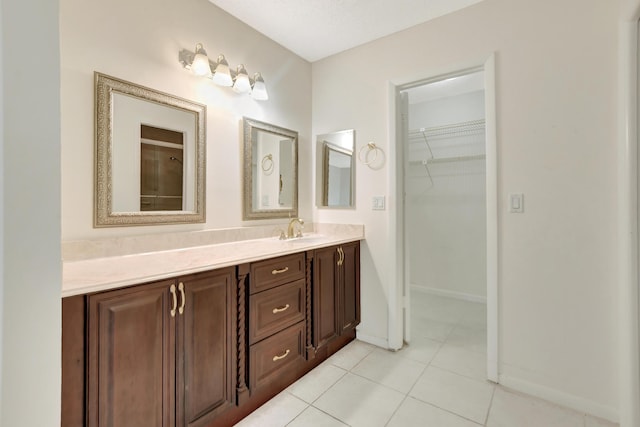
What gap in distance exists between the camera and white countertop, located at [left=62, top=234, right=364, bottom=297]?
985 millimetres

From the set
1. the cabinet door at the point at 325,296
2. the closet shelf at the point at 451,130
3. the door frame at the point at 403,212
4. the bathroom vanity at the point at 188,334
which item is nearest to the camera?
the bathroom vanity at the point at 188,334

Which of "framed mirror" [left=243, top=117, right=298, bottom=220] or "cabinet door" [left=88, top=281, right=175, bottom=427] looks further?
"framed mirror" [left=243, top=117, right=298, bottom=220]

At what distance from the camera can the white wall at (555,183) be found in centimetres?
152

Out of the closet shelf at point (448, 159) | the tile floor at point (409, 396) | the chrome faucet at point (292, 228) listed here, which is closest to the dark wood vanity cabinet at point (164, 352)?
the tile floor at point (409, 396)

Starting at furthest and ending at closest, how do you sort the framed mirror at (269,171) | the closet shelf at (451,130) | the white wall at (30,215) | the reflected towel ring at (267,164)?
1. the closet shelf at (451,130)
2. the reflected towel ring at (267,164)
3. the framed mirror at (269,171)
4. the white wall at (30,215)

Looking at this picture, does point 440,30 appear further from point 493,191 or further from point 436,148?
point 436,148

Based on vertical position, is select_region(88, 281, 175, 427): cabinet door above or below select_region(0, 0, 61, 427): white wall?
below

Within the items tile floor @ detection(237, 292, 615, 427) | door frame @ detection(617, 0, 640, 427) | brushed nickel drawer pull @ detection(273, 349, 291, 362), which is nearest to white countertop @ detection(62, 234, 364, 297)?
brushed nickel drawer pull @ detection(273, 349, 291, 362)

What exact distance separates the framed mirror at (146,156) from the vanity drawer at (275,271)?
60 cm

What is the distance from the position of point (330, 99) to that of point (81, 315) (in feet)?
7.51

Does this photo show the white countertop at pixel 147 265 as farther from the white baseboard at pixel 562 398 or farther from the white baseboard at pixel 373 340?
the white baseboard at pixel 562 398

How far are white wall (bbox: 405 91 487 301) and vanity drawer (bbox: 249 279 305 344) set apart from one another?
1747 millimetres

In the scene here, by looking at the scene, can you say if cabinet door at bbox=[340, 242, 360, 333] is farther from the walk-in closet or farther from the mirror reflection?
the mirror reflection

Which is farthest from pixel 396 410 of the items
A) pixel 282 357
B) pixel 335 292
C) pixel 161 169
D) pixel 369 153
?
pixel 161 169
